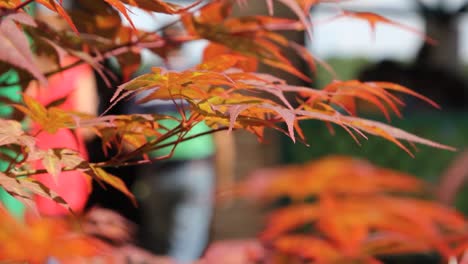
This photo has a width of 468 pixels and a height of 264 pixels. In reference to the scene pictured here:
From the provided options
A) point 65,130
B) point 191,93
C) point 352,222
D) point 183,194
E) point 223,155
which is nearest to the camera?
point 191,93

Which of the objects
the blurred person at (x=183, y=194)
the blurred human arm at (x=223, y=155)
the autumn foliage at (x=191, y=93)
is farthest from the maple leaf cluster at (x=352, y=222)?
the blurred human arm at (x=223, y=155)

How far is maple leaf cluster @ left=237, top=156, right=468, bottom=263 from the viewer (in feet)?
3.42

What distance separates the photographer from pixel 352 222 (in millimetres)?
1312

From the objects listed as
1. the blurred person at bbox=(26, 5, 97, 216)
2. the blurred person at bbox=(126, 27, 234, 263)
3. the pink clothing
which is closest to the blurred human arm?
the blurred person at bbox=(126, 27, 234, 263)

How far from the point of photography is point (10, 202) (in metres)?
1.57

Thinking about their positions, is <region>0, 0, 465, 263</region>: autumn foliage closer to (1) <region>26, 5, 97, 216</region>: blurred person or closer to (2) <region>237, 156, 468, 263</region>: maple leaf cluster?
(2) <region>237, 156, 468, 263</region>: maple leaf cluster

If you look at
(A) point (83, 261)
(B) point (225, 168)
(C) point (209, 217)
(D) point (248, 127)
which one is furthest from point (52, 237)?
(B) point (225, 168)

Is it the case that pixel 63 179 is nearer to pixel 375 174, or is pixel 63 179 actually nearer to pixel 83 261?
pixel 83 261

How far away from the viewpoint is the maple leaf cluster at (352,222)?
104 cm

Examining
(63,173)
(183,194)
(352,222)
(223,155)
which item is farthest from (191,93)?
(223,155)

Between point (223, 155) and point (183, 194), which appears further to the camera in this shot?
point (223, 155)

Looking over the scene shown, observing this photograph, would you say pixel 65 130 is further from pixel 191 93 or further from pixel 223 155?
pixel 191 93

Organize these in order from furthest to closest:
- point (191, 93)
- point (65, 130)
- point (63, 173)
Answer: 1. point (63, 173)
2. point (65, 130)
3. point (191, 93)

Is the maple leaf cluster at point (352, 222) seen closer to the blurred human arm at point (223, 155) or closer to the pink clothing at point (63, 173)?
the pink clothing at point (63, 173)
